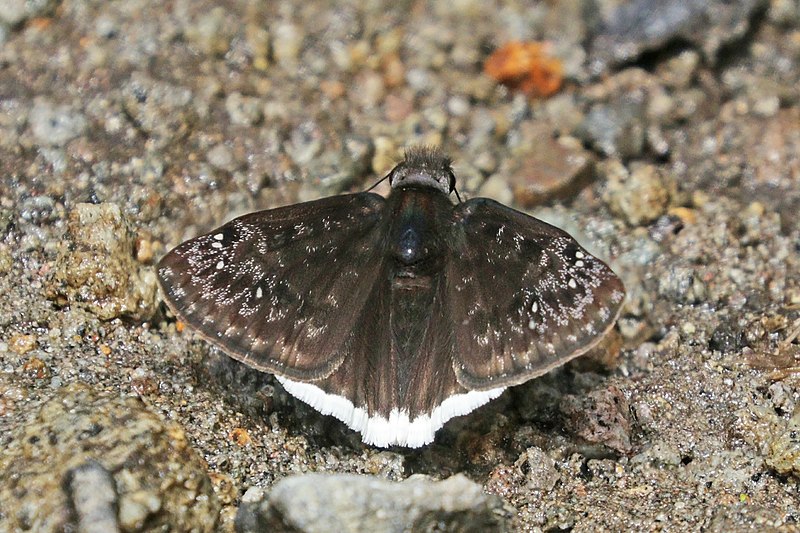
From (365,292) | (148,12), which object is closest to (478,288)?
(365,292)

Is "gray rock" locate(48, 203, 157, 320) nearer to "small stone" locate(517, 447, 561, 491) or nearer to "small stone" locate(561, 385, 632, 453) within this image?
"small stone" locate(517, 447, 561, 491)

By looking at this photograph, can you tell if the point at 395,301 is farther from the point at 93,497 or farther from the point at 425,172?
the point at 93,497

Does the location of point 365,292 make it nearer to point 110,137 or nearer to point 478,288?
point 478,288

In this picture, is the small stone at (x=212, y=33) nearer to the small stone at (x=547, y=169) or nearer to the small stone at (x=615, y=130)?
the small stone at (x=547, y=169)

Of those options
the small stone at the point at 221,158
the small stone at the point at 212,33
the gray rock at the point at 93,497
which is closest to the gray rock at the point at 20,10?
the small stone at the point at 212,33

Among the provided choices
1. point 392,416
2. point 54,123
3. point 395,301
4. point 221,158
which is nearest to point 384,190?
point 221,158
